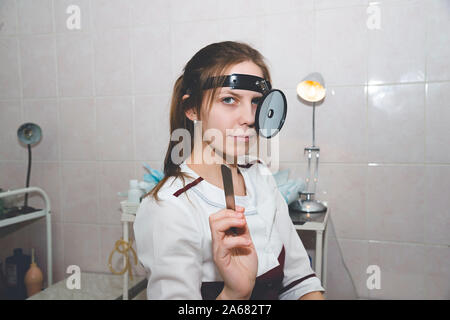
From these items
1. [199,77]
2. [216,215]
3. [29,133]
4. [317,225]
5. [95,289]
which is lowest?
[95,289]

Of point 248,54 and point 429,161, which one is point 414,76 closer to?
point 429,161

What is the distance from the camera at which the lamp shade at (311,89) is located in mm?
1217

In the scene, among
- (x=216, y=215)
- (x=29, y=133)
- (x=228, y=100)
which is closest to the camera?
(x=216, y=215)

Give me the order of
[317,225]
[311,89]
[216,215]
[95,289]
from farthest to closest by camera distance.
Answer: [95,289]
[311,89]
[317,225]
[216,215]

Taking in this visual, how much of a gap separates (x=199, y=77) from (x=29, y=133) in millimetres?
1209

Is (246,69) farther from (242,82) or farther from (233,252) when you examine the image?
(233,252)

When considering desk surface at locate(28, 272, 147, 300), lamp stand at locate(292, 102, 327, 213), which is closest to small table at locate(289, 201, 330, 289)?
lamp stand at locate(292, 102, 327, 213)

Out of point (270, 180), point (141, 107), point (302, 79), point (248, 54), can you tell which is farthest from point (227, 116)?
point (141, 107)

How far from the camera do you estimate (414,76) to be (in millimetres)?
1197

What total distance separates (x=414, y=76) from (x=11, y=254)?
1.99 meters

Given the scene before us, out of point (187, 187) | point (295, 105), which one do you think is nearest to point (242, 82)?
point (187, 187)

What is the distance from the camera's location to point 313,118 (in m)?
1.26

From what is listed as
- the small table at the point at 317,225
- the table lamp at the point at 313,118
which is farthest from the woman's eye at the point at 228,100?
the table lamp at the point at 313,118

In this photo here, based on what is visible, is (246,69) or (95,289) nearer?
(246,69)
